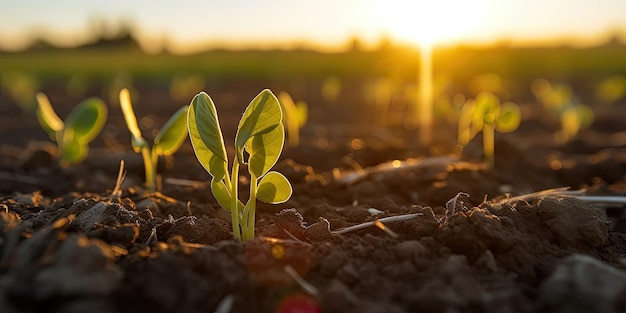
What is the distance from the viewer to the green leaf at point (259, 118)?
1.61m

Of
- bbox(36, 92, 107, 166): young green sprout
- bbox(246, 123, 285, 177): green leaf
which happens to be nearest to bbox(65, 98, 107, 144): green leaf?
bbox(36, 92, 107, 166): young green sprout

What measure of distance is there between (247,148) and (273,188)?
0.15m

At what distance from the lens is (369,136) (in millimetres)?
5488

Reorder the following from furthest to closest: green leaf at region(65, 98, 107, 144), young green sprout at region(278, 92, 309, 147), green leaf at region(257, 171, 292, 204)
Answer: young green sprout at region(278, 92, 309, 147) < green leaf at region(65, 98, 107, 144) < green leaf at region(257, 171, 292, 204)

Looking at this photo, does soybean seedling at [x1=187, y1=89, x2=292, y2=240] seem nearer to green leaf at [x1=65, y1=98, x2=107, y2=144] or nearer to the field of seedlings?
the field of seedlings

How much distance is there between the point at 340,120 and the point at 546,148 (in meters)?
3.23

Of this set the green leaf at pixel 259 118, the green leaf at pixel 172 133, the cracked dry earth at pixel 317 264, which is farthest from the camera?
the green leaf at pixel 172 133

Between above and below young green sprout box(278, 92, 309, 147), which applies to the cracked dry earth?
below

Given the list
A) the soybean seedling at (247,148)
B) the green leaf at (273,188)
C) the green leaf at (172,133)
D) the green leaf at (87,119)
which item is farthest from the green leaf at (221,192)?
the green leaf at (87,119)

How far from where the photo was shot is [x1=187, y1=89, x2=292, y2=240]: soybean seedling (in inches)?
63.7

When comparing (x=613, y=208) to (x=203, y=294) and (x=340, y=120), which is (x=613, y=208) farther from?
(x=340, y=120)

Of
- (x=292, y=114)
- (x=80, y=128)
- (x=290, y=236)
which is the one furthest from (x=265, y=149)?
(x=292, y=114)

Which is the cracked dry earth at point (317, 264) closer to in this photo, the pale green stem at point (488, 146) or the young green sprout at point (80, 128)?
the young green sprout at point (80, 128)

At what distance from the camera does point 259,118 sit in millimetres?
1630
